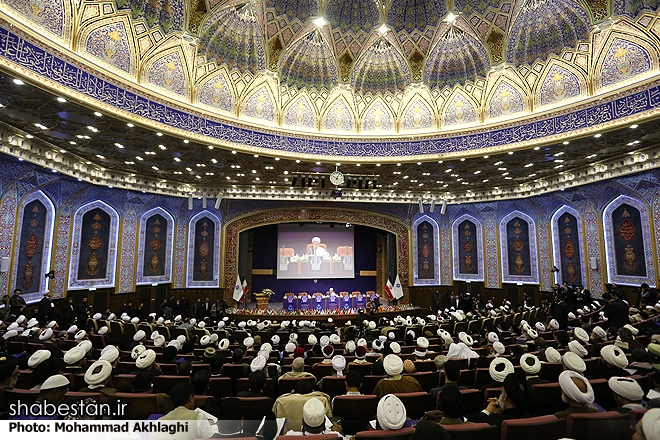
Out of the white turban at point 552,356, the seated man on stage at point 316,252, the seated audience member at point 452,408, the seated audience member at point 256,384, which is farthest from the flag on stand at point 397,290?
the seated audience member at point 452,408

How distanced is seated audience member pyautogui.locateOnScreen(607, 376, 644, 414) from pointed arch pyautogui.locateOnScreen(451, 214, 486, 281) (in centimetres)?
1395

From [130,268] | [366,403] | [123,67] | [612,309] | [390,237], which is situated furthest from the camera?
[390,237]

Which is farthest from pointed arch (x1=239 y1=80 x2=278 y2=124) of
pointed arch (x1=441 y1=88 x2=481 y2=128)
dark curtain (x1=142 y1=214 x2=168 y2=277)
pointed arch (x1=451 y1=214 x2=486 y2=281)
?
pointed arch (x1=451 y1=214 x2=486 y2=281)

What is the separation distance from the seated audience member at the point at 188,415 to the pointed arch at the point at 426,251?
49.0 ft

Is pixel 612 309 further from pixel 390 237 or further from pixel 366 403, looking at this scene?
pixel 390 237

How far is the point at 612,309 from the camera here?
7051mm

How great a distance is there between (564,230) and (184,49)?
15.9 m

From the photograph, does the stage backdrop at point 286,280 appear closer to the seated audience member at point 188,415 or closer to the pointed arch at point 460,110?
the pointed arch at point 460,110

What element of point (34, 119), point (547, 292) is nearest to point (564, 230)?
point (547, 292)

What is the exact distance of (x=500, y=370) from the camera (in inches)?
141

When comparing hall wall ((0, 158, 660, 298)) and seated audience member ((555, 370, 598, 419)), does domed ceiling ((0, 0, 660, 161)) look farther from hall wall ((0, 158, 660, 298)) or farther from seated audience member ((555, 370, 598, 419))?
seated audience member ((555, 370, 598, 419))

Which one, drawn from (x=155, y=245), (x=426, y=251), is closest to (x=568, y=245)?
(x=426, y=251)

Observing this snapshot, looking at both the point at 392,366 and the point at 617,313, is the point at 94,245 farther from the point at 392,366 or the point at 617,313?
the point at 617,313

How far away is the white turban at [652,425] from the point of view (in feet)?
6.12
